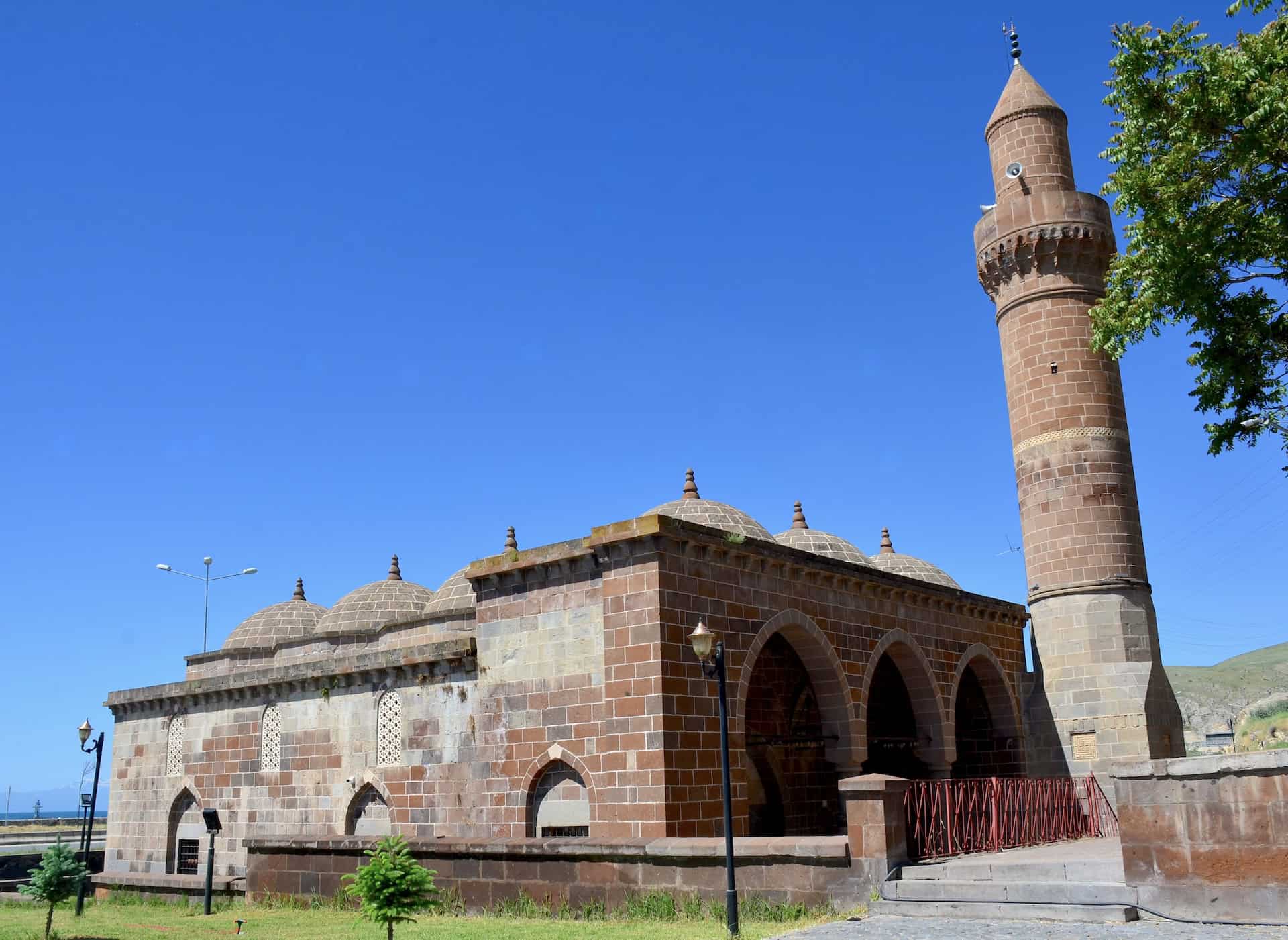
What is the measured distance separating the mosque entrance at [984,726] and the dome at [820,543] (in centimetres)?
353

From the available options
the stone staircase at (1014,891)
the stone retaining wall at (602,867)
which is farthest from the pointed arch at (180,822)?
the stone staircase at (1014,891)

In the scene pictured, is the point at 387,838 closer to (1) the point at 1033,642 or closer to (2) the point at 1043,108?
(1) the point at 1033,642

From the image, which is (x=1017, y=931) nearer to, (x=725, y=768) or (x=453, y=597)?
(x=725, y=768)

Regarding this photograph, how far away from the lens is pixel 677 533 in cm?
1580

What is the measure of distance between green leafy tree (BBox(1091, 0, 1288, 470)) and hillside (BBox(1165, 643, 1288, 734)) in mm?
90039

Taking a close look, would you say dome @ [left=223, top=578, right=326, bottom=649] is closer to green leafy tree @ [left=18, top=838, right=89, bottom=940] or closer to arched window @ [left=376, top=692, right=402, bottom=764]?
arched window @ [left=376, top=692, right=402, bottom=764]

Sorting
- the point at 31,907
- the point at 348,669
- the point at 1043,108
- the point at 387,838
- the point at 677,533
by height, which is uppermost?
the point at 1043,108

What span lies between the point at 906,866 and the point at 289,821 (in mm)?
14313

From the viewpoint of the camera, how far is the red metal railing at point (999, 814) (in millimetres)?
13352

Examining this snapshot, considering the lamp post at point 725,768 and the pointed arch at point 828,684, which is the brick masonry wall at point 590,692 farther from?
the lamp post at point 725,768

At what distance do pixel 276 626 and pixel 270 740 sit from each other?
26.0 ft

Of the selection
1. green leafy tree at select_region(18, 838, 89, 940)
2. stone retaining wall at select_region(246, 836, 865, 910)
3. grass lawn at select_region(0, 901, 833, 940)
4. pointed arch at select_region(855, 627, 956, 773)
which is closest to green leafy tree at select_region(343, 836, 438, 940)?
grass lawn at select_region(0, 901, 833, 940)

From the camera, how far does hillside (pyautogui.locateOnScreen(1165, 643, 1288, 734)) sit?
100m

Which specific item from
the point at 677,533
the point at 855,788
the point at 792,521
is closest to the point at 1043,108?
the point at 792,521
